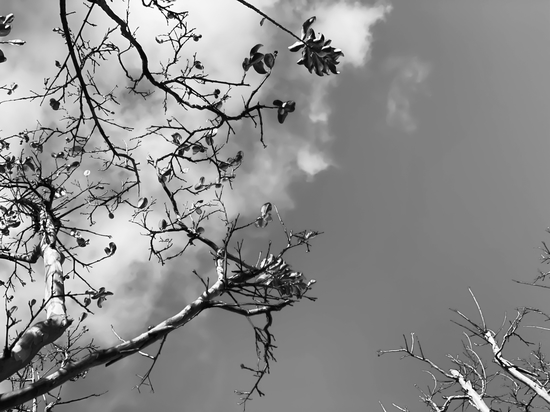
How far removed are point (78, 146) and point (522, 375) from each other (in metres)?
7.60

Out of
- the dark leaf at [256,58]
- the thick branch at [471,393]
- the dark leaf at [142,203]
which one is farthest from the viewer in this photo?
the thick branch at [471,393]

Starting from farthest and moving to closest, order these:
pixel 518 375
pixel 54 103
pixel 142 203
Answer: pixel 518 375, pixel 142 203, pixel 54 103

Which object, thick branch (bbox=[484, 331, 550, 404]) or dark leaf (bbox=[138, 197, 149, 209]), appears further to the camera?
thick branch (bbox=[484, 331, 550, 404])

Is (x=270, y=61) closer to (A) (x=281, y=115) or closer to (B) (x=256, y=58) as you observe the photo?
(B) (x=256, y=58)

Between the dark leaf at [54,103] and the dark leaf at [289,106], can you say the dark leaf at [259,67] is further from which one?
the dark leaf at [54,103]

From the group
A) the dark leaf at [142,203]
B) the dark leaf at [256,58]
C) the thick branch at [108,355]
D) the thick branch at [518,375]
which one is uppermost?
the dark leaf at [142,203]

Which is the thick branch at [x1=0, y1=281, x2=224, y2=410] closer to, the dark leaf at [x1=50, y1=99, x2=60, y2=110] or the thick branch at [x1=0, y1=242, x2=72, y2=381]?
the thick branch at [x1=0, y1=242, x2=72, y2=381]

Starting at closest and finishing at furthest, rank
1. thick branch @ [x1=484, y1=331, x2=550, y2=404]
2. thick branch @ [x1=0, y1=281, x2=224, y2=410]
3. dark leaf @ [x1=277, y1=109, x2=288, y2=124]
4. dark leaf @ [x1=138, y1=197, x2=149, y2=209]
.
Result: dark leaf @ [x1=277, y1=109, x2=288, y2=124] < thick branch @ [x1=0, y1=281, x2=224, y2=410] < dark leaf @ [x1=138, y1=197, x2=149, y2=209] < thick branch @ [x1=484, y1=331, x2=550, y2=404]

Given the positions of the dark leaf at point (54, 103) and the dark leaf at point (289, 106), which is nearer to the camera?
the dark leaf at point (289, 106)

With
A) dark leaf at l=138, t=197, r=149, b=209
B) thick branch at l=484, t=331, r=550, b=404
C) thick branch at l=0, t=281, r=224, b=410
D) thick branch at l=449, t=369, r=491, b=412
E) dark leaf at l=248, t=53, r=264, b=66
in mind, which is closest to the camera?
dark leaf at l=248, t=53, r=264, b=66

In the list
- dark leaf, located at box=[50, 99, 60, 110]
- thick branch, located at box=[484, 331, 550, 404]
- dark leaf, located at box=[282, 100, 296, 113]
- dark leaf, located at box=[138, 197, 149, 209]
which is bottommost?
thick branch, located at box=[484, 331, 550, 404]

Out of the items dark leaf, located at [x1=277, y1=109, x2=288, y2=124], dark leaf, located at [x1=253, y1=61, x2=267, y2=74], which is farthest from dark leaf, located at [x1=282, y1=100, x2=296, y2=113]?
dark leaf, located at [x1=253, y1=61, x2=267, y2=74]

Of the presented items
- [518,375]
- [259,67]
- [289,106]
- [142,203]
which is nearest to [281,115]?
[289,106]

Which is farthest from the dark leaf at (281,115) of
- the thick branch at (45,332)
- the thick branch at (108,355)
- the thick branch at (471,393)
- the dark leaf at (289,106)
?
the thick branch at (471,393)
